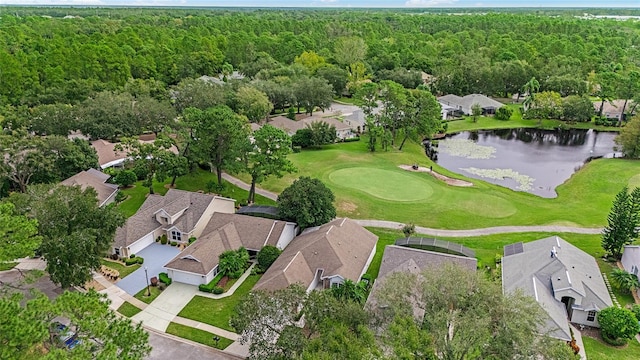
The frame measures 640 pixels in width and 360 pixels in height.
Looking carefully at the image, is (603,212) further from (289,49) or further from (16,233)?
(289,49)

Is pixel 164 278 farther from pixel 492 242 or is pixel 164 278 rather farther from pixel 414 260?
pixel 492 242

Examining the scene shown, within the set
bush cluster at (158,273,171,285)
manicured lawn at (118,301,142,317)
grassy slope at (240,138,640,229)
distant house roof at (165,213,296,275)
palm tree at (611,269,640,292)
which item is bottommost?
grassy slope at (240,138,640,229)

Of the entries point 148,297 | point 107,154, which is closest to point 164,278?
point 148,297

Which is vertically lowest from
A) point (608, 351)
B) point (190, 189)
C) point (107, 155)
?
point (190, 189)

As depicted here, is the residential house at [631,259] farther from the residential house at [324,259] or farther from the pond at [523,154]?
the residential house at [324,259]

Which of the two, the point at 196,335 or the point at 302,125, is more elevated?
the point at 196,335

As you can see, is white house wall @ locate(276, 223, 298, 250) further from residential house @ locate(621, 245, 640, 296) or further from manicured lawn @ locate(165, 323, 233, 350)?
residential house @ locate(621, 245, 640, 296)

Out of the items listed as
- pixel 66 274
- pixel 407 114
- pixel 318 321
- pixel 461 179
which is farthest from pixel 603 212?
pixel 66 274

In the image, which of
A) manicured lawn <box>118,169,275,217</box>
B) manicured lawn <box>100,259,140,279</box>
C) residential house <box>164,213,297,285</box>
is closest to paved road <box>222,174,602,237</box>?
residential house <box>164,213,297,285</box>
